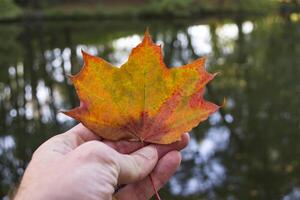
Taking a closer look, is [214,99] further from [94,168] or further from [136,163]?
[94,168]

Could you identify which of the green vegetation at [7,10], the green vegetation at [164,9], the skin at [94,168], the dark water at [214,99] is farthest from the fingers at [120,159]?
the green vegetation at [164,9]

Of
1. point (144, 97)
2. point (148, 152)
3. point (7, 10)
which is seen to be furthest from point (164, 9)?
point (144, 97)

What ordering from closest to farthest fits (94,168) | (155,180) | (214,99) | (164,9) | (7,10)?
(94,168) < (155,180) < (214,99) < (7,10) < (164,9)

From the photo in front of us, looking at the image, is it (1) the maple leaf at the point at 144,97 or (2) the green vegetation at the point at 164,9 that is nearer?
(1) the maple leaf at the point at 144,97

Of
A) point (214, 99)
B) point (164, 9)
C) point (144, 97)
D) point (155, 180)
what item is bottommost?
point (214, 99)

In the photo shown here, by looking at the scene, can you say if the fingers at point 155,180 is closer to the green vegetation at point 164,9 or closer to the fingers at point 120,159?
the fingers at point 120,159

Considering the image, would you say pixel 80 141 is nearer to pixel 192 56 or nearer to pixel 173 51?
pixel 192 56

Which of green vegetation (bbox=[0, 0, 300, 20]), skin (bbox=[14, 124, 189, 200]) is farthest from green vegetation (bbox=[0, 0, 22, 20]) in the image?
skin (bbox=[14, 124, 189, 200])
